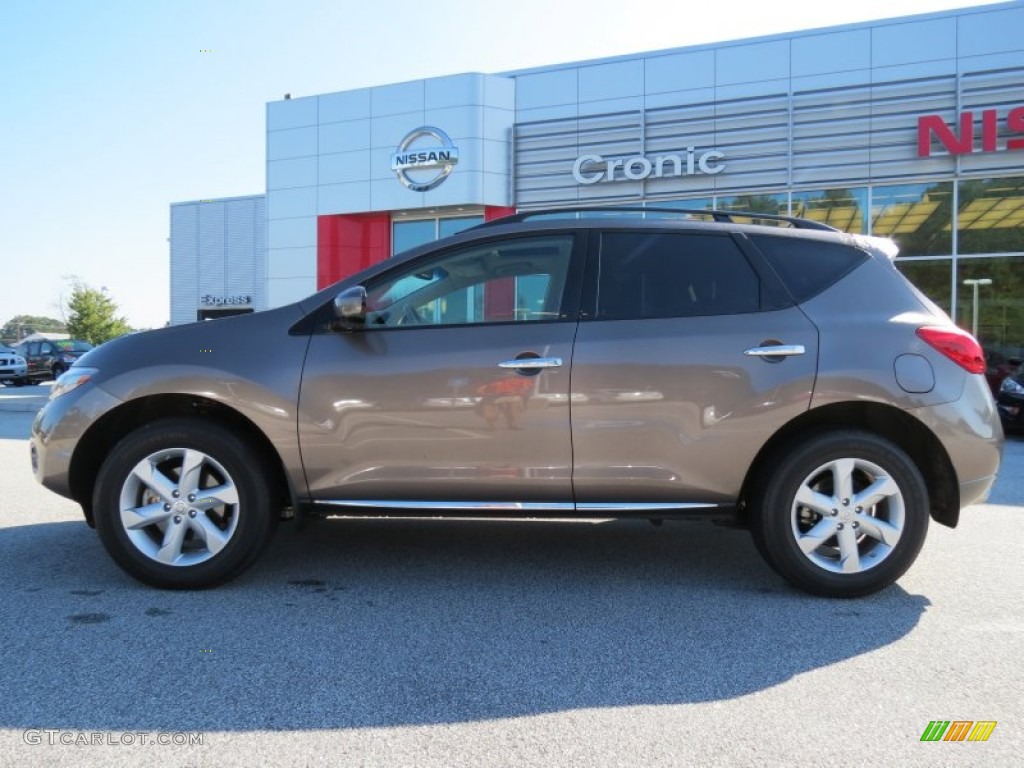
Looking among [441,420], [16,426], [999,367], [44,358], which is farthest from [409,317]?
[44,358]

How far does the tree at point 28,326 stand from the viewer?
388 ft

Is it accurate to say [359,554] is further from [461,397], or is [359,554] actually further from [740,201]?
[740,201]

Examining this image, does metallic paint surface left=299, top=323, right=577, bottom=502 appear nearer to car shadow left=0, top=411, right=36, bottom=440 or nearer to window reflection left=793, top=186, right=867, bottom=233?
car shadow left=0, top=411, right=36, bottom=440

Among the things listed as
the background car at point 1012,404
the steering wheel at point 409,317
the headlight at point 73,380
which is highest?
the steering wheel at point 409,317

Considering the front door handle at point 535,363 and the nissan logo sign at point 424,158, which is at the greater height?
the nissan logo sign at point 424,158

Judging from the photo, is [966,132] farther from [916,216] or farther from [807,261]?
[807,261]

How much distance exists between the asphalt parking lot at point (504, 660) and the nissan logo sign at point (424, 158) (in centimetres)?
1279

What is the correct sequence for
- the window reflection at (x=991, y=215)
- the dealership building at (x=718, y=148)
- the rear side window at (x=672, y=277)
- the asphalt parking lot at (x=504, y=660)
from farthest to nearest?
the dealership building at (x=718, y=148) < the window reflection at (x=991, y=215) < the rear side window at (x=672, y=277) < the asphalt parking lot at (x=504, y=660)

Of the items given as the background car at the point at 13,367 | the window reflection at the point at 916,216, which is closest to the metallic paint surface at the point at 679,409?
the window reflection at the point at 916,216

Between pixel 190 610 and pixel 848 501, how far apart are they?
3.01 meters

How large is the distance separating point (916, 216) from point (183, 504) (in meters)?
13.7

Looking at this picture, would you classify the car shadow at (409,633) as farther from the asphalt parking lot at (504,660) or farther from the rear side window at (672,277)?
the rear side window at (672,277)

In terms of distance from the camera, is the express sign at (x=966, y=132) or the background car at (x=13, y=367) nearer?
the express sign at (x=966, y=132)

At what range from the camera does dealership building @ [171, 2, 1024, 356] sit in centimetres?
1341
